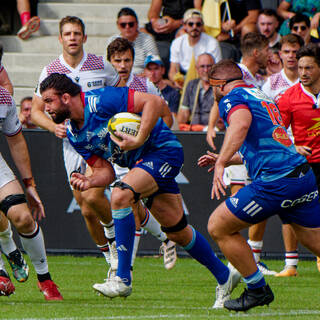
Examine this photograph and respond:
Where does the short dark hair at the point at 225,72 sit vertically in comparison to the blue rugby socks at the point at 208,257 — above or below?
above

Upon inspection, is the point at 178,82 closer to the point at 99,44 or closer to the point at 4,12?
the point at 99,44

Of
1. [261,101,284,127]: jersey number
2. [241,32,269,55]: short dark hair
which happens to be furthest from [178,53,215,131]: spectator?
[261,101,284,127]: jersey number

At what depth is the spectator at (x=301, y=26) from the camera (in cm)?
1339

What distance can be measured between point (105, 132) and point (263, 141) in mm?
1379

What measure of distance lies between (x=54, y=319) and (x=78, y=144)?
1589 millimetres

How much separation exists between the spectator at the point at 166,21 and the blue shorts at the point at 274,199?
8.82 metres

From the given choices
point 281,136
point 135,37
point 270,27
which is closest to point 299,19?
point 270,27

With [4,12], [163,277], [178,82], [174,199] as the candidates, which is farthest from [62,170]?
[4,12]

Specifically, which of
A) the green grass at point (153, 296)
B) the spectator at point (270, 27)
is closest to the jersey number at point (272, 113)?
the green grass at point (153, 296)

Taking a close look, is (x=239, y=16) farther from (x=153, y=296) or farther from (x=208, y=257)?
(x=208, y=257)

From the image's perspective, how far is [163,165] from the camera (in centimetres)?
688

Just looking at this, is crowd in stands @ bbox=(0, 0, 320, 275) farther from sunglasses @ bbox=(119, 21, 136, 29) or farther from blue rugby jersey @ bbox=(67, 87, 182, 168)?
blue rugby jersey @ bbox=(67, 87, 182, 168)

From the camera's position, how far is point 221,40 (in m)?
14.7

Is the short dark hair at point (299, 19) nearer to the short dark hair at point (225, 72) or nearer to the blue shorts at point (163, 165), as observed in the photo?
the blue shorts at point (163, 165)
